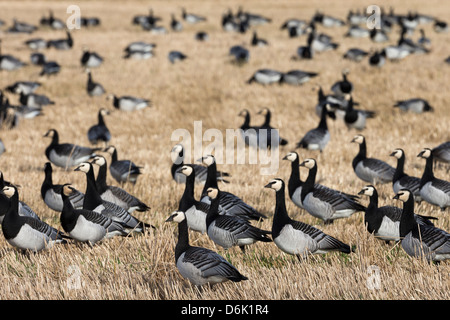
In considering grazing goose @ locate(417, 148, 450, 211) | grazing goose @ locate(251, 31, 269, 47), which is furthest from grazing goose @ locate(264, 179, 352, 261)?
grazing goose @ locate(251, 31, 269, 47)

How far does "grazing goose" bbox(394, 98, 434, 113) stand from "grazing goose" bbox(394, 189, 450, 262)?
11.8 m

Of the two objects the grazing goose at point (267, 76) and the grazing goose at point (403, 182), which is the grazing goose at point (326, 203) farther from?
the grazing goose at point (267, 76)

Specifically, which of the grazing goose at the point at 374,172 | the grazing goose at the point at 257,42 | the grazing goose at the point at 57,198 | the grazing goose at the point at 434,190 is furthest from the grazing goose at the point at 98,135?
the grazing goose at the point at 257,42

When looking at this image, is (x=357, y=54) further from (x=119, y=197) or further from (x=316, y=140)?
(x=119, y=197)

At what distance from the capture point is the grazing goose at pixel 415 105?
1769 centimetres

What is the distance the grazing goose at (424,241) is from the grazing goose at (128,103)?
13.4 m

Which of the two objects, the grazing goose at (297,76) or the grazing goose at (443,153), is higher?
the grazing goose at (443,153)

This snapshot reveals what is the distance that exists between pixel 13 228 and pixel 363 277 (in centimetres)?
429

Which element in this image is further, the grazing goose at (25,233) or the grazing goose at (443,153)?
the grazing goose at (443,153)

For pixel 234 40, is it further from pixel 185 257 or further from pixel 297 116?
pixel 185 257

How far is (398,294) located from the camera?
17.1ft

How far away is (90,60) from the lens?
81.8 ft

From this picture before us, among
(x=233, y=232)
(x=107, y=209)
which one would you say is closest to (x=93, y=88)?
(x=107, y=209)

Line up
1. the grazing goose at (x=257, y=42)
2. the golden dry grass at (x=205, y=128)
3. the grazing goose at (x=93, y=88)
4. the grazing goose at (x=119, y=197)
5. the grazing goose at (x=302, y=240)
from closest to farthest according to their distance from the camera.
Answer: the golden dry grass at (x=205, y=128), the grazing goose at (x=302, y=240), the grazing goose at (x=119, y=197), the grazing goose at (x=93, y=88), the grazing goose at (x=257, y=42)
